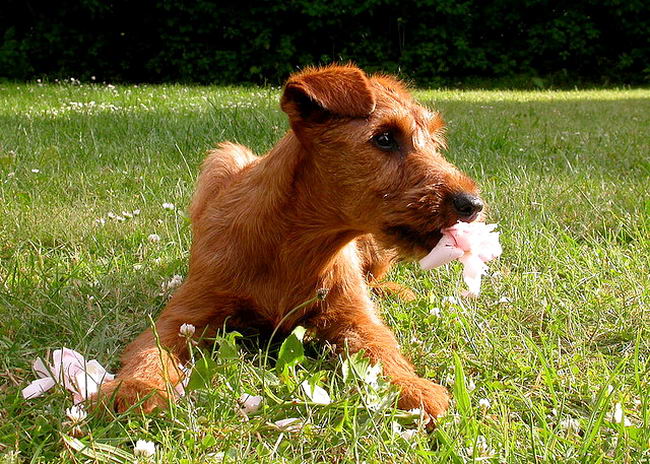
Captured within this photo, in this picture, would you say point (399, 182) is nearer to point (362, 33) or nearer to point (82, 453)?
point (82, 453)

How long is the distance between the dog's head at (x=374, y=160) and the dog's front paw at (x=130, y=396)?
0.84 meters

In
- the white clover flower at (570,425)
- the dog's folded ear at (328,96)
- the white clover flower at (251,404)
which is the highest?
the dog's folded ear at (328,96)

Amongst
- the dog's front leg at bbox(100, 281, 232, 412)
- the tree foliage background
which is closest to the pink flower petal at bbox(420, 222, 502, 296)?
the dog's front leg at bbox(100, 281, 232, 412)

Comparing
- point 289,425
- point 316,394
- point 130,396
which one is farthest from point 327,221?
point 130,396

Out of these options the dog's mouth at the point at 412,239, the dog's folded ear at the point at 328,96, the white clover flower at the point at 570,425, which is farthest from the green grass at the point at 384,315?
the dog's folded ear at the point at 328,96

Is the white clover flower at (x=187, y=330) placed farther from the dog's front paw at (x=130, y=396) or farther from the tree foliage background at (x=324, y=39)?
the tree foliage background at (x=324, y=39)

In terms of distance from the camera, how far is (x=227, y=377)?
6.43ft

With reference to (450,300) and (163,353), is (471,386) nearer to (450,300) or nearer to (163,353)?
(450,300)

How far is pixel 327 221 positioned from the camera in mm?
2229

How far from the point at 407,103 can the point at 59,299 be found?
5.12 ft

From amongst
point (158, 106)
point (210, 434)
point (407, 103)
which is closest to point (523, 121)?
point (158, 106)

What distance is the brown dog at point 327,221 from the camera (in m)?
2.04

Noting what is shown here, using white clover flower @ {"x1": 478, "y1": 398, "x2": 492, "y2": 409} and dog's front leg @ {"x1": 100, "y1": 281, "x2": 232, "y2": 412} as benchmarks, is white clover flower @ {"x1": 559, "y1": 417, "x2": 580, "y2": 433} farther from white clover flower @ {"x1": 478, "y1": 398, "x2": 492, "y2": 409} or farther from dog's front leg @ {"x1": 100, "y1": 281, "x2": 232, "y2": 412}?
dog's front leg @ {"x1": 100, "y1": 281, "x2": 232, "y2": 412}

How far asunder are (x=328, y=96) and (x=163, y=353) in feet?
3.32
